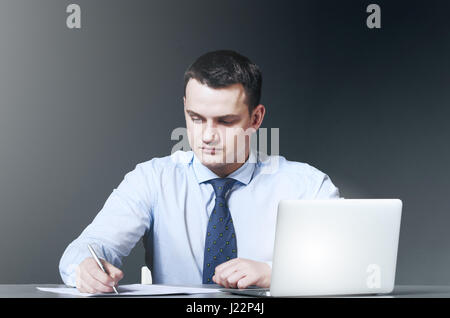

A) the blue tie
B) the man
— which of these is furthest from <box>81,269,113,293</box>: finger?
the blue tie

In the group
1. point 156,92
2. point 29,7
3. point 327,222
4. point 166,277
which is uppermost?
point 29,7

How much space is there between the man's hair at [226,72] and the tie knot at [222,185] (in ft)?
0.91

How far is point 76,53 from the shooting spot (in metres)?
3.35

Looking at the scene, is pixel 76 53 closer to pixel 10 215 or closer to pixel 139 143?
pixel 139 143

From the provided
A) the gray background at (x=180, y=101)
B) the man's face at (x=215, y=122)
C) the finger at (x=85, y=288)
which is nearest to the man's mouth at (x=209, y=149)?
the man's face at (x=215, y=122)

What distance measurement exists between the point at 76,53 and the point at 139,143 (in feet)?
1.78

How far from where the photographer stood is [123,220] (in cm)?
231

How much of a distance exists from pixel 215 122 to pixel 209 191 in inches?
10.7

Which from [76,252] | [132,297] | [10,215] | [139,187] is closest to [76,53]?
[10,215]

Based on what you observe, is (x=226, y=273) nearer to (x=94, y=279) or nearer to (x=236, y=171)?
(x=94, y=279)

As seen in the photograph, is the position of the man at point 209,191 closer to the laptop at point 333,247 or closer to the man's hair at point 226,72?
the man's hair at point 226,72

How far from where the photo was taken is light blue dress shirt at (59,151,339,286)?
95.2 inches

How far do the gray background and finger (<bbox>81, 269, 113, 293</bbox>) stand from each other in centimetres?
173

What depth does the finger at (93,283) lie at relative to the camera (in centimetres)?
155
